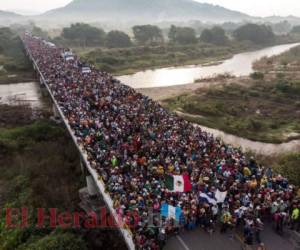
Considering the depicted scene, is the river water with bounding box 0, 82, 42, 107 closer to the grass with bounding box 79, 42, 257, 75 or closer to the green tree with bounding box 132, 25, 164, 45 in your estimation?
the grass with bounding box 79, 42, 257, 75

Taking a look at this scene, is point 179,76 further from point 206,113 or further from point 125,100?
point 125,100

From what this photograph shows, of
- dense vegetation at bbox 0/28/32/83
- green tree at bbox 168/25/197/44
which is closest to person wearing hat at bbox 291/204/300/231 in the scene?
dense vegetation at bbox 0/28/32/83

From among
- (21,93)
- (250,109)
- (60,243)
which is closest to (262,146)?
(250,109)

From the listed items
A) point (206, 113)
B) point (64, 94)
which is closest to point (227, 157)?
point (64, 94)

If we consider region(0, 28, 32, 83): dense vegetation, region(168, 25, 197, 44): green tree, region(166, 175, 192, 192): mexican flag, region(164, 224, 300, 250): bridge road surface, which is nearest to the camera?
region(164, 224, 300, 250): bridge road surface

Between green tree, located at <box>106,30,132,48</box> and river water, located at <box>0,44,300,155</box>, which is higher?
green tree, located at <box>106,30,132,48</box>

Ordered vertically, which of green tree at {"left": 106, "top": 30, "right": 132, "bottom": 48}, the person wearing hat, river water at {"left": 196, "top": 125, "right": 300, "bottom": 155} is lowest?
river water at {"left": 196, "top": 125, "right": 300, "bottom": 155}

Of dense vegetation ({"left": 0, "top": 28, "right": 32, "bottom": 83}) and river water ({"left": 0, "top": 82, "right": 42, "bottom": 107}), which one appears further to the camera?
dense vegetation ({"left": 0, "top": 28, "right": 32, "bottom": 83})

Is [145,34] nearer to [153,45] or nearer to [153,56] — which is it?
[153,45]
